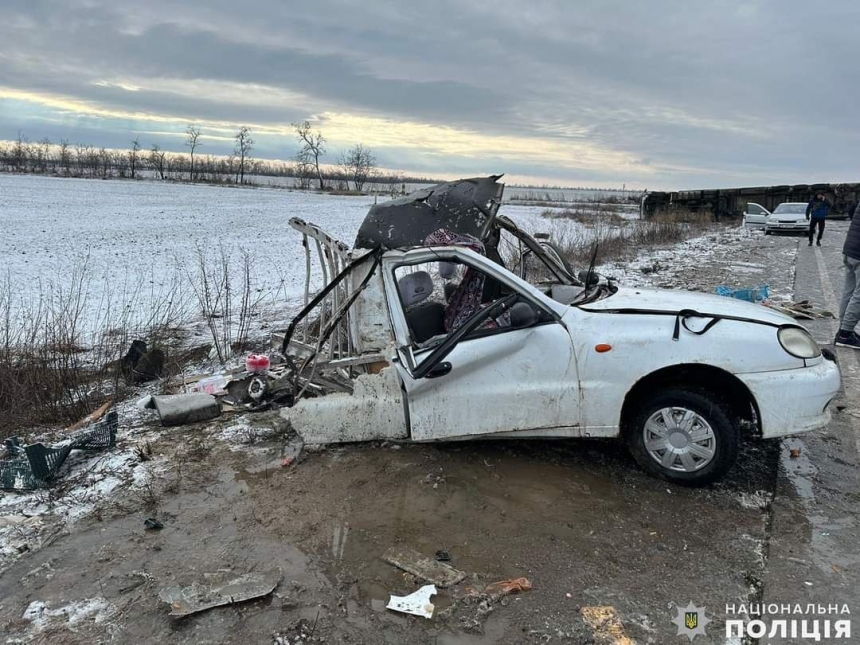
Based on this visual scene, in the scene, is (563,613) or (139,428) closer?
(563,613)

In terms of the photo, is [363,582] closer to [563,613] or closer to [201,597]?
[201,597]

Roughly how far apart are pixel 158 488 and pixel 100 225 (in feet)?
81.6

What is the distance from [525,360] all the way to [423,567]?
1.44m

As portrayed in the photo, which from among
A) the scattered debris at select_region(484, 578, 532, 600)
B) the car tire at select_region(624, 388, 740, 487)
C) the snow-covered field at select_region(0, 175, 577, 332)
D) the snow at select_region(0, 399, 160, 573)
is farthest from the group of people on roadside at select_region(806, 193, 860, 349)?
the snow-covered field at select_region(0, 175, 577, 332)

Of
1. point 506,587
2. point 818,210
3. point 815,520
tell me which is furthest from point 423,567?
point 818,210

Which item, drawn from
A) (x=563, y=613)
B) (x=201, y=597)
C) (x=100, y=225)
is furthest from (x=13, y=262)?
(x=563, y=613)

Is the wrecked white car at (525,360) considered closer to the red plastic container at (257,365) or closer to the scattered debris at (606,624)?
the scattered debris at (606,624)

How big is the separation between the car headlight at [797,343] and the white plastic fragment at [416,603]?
2.61 meters

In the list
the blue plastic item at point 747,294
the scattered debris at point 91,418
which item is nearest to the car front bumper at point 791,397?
the blue plastic item at point 747,294

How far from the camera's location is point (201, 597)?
295cm

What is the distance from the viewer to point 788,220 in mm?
23469

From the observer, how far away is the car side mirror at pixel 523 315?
3.83m

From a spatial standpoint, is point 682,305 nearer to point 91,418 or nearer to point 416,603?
point 416,603

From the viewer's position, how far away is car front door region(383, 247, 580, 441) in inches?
150
